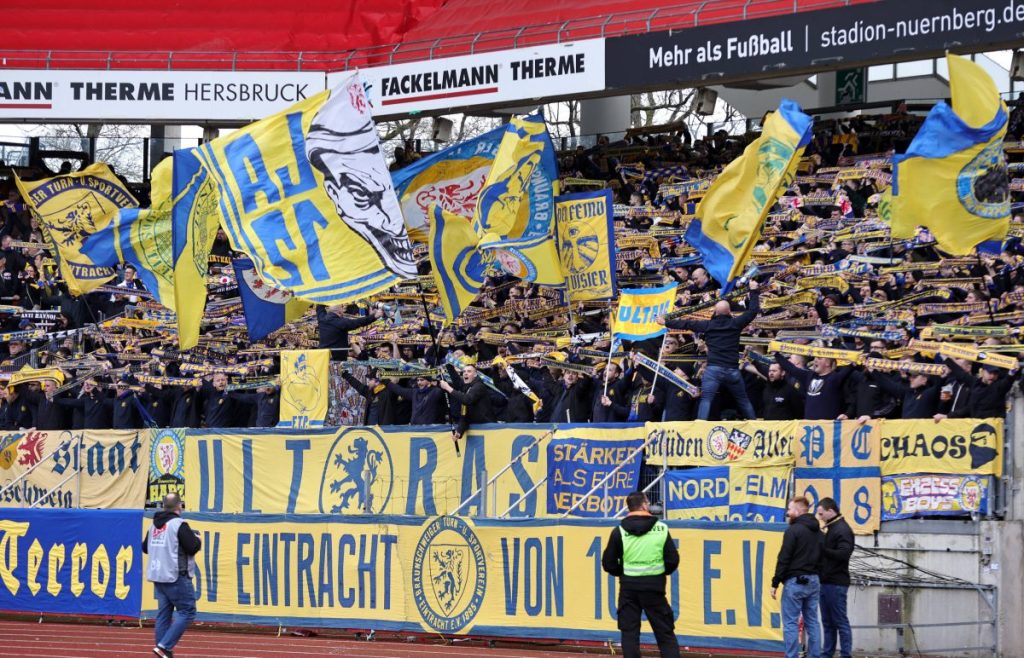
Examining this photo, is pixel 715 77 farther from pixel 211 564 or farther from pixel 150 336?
pixel 211 564

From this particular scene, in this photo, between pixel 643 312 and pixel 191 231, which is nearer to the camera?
pixel 643 312

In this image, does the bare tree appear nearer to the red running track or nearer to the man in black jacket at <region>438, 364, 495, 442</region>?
the red running track

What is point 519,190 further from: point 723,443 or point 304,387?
point 723,443

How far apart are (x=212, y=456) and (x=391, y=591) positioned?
3337 millimetres

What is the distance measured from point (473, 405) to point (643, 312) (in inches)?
92.5

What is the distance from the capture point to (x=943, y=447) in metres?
15.0

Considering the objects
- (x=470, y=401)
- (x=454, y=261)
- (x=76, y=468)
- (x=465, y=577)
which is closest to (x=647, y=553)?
(x=465, y=577)

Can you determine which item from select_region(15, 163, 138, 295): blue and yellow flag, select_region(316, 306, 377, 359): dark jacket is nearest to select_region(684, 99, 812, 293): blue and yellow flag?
select_region(316, 306, 377, 359): dark jacket

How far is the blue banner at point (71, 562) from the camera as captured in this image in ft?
61.3

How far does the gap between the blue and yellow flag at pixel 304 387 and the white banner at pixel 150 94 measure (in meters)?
10.9

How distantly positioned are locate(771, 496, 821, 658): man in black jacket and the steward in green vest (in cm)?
117

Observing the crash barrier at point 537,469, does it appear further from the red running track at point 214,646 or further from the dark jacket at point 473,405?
the red running track at point 214,646

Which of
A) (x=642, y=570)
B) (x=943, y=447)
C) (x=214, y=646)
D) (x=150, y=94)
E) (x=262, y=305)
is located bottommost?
(x=214, y=646)

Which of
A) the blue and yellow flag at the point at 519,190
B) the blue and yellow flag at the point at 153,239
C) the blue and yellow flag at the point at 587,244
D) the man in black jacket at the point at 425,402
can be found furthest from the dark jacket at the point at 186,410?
the blue and yellow flag at the point at 587,244
